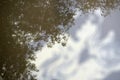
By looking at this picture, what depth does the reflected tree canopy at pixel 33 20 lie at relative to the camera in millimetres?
30984

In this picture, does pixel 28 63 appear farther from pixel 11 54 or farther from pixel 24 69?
pixel 11 54

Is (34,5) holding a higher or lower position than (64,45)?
higher

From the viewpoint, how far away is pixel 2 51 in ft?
109

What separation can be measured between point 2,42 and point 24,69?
5.46 meters

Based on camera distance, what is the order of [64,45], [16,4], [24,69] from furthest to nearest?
[24,69], [64,45], [16,4]

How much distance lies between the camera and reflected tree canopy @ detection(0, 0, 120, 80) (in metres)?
31.0

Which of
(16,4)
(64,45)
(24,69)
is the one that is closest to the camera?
(16,4)

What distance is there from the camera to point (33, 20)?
3216cm

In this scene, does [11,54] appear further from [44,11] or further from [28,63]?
[44,11]

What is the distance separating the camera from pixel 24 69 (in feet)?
121

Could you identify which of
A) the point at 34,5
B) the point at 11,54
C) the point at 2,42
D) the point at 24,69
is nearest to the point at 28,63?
the point at 24,69

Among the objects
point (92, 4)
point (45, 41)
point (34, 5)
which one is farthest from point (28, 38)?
point (92, 4)

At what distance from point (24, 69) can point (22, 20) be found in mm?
6484

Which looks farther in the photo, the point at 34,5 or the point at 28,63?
the point at 28,63
